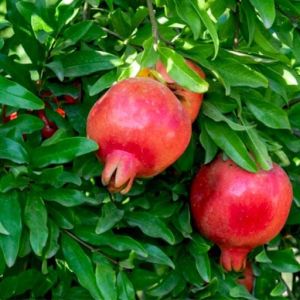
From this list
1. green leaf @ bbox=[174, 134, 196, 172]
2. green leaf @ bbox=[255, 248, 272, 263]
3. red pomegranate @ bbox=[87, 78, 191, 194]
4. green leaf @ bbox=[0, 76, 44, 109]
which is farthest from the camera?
green leaf @ bbox=[255, 248, 272, 263]

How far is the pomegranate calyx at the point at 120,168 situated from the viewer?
3.80 feet

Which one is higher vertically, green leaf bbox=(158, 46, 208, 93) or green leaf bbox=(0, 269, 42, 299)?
green leaf bbox=(158, 46, 208, 93)

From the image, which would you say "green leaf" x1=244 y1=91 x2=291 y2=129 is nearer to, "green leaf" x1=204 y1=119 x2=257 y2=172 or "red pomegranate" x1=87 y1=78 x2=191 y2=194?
"green leaf" x1=204 y1=119 x2=257 y2=172

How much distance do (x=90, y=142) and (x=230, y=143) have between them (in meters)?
0.31

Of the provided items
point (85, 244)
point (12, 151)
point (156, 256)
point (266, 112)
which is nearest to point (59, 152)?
point (12, 151)

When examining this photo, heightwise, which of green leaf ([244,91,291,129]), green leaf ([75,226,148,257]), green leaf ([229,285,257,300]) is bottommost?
green leaf ([229,285,257,300])

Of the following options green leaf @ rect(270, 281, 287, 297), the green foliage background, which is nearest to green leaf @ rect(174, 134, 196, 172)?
the green foliage background

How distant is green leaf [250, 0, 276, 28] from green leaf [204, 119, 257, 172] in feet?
0.71

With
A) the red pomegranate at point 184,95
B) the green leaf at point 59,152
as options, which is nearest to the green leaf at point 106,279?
the green leaf at point 59,152

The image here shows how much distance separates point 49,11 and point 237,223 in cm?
54

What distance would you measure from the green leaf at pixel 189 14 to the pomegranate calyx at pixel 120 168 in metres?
0.29

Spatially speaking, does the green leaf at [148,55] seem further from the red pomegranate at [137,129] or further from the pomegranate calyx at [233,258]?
the pomegranate calyx at [233,258]

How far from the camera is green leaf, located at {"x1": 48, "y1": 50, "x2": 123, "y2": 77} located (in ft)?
4.59

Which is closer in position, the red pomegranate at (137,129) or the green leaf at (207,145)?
the red pomegranate at (137,129)
